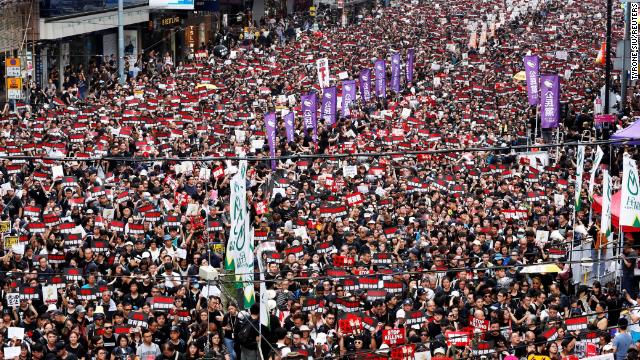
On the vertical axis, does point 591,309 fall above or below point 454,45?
below

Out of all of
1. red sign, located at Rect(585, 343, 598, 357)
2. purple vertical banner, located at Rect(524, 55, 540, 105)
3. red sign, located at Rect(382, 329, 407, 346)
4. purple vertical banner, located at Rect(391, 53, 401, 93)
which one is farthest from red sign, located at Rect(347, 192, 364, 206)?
A: purple vertical banner, located at Rect(391, 53, 401, 93)

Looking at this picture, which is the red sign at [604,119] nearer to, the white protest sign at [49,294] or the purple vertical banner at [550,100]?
the purple vertical banner at [550,100]

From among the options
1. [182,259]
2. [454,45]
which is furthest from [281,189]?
[454,45]

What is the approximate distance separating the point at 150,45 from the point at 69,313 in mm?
40980

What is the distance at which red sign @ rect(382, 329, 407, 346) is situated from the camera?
14.9 meters

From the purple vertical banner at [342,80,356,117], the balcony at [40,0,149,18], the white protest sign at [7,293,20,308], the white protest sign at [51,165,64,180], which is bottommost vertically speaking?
the white protest sign at [7,293,20,308]

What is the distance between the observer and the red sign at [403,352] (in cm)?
1455

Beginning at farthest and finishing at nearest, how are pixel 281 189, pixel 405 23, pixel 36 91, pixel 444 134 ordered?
pixel 405 23
pixel 36 91
pixel 444 134
pixel 281 189

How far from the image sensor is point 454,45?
55.6 m

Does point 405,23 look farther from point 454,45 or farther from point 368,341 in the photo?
point 368,341

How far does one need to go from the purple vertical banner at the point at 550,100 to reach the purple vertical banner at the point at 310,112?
5710mm

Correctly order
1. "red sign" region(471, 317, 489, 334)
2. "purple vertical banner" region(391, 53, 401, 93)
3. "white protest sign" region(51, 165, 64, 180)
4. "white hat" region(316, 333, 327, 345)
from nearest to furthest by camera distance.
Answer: "white hat" region(316, 333, 327, 345), "red sign" region(471, 317, 489, 334), "white protest sign" region(51, 165, 64, 180), "purple vertical banner" region(391, 53, 401, 93)

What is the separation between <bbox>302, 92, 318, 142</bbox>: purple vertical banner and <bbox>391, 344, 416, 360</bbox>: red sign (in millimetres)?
16848

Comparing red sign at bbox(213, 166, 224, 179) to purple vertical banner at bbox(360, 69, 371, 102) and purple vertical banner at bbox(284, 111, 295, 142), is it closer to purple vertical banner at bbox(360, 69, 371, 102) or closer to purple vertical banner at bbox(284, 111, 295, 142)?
purple vertical banner at bbox(284, 111, 295, 142)
